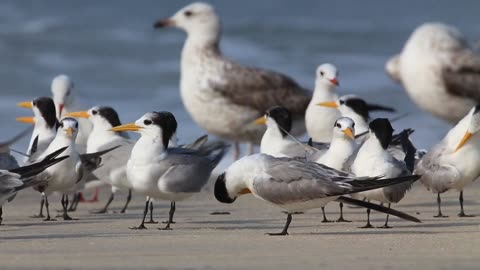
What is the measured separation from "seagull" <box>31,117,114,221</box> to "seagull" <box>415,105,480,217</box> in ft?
7.26

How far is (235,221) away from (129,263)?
2.71 metres

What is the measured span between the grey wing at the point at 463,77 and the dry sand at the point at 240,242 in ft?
13.4

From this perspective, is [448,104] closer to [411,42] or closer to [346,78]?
[411,42]

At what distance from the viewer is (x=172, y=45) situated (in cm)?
2369

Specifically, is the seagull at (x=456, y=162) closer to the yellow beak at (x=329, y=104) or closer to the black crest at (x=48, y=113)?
A: the yellow beak at (x=329, y=104)

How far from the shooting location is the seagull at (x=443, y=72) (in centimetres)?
1322

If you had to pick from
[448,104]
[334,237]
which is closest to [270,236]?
[334,237]

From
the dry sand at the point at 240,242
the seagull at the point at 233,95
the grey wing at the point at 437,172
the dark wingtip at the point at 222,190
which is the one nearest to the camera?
the dry sand at the point at 240,242

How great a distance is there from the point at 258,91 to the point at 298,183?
19.4ft

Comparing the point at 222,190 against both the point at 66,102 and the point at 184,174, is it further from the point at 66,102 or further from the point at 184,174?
the point at 66,102

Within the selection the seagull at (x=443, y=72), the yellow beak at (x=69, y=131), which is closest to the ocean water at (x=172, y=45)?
the seagull at (x=443, y=72)

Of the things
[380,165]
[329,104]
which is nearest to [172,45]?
[329,104]

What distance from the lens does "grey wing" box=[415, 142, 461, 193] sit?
8281 millimetres

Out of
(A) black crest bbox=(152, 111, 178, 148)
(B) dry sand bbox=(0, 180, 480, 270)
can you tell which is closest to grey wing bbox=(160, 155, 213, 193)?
(A) black crest bbox=(152, 111, 178, 148)
